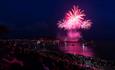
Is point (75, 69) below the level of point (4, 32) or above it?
below

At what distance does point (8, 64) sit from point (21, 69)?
2.44 ft

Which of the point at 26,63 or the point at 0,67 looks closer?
the point at 0,67

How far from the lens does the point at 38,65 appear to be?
44.6 ft

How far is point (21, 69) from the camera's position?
12.6m

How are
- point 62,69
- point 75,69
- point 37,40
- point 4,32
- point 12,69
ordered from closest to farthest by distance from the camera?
point 12,69
point 62,69
point 75,69
point 4,32
point 37,40

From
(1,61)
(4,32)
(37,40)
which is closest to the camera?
(1,61)

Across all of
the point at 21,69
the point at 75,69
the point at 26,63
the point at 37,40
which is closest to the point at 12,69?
the point at 21,69

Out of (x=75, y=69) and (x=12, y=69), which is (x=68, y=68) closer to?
(x=75, y=69)

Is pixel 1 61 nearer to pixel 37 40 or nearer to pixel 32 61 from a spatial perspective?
pixel 32 61

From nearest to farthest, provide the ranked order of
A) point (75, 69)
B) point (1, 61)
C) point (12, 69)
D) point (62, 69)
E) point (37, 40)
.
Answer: point (12, 69) → point (1, 61) → point (62, 69) → point (75, 69) → point (37, 40)

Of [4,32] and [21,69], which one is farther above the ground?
[4,32]

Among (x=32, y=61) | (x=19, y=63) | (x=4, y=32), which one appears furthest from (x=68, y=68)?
(x=4, y=32)

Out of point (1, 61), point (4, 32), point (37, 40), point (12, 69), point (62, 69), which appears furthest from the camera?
point (37, 40)

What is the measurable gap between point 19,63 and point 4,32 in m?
10.5
